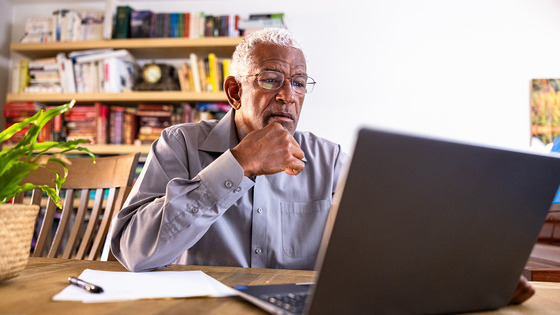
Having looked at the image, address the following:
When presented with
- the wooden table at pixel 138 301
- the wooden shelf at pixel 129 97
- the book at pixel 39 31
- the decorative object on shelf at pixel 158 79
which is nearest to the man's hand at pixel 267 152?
the wooden table at pixel 138 301

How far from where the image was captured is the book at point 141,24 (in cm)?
325

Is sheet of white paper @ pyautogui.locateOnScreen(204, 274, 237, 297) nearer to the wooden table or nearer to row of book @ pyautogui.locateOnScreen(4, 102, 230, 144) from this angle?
the wooden table

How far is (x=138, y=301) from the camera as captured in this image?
2.06 ft

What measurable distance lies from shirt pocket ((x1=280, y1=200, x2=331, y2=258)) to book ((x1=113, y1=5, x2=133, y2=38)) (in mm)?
2479

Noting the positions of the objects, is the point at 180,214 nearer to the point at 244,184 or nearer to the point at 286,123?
→ the point at 244,184

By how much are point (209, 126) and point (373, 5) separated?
2344mm

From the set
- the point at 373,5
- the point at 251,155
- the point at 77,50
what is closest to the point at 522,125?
the point at 373,5

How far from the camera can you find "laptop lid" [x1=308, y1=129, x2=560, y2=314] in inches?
17.8

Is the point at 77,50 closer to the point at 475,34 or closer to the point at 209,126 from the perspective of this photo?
the point at 209,126

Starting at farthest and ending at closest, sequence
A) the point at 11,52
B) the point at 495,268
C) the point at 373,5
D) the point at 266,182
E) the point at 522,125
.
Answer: the point at 11,52
the point at 373,5
the point at 522,125
the point at 266,182
the point at 495,268

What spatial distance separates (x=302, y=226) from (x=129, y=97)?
222 cm

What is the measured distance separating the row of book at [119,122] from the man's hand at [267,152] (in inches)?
87.0

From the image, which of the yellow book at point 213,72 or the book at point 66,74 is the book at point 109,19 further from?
the yellow book at point 213,72

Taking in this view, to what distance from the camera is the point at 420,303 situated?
21.4 inches
